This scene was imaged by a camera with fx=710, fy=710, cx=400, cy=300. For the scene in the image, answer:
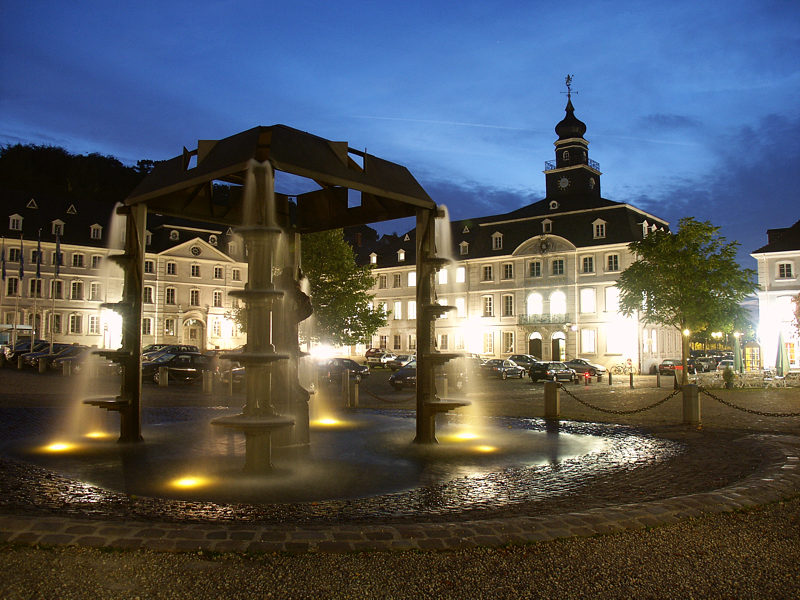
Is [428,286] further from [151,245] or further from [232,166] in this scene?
[151,245]

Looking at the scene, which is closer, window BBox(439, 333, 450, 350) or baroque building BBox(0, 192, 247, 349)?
baroque building BBox(0, 192, 247, 349)

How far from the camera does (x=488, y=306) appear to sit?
219 ft

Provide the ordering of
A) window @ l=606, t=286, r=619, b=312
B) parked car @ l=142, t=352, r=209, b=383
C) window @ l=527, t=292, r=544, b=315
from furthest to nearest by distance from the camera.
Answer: window @ l=527, t=292, r=544, b=315
window @ l=606, t=286, r=619, b=312
parked car @ l=142, t=352, r=209, b=383

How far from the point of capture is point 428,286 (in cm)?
1196

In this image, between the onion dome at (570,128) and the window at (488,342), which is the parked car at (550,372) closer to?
the window at (488,342)

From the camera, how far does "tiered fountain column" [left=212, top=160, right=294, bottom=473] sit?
8.91m

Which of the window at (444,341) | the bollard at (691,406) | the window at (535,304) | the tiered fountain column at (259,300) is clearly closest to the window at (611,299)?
the window at (535,304)

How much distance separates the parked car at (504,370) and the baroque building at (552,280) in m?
12.5

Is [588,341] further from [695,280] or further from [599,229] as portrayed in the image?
[695,280]

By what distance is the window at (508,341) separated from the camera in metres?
65.1

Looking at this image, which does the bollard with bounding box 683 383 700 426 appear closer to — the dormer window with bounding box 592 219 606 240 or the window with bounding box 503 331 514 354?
the dormer window with bounding box 592 219 606 240

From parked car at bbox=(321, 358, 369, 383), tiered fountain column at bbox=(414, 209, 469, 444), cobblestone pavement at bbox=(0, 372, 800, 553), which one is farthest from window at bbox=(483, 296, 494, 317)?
cobblestone pavement at bbox=(0, 372, 800, 553)

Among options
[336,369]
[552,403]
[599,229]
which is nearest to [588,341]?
[599,229]

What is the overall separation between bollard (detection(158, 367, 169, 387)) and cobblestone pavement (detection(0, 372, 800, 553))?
65.3 ft
